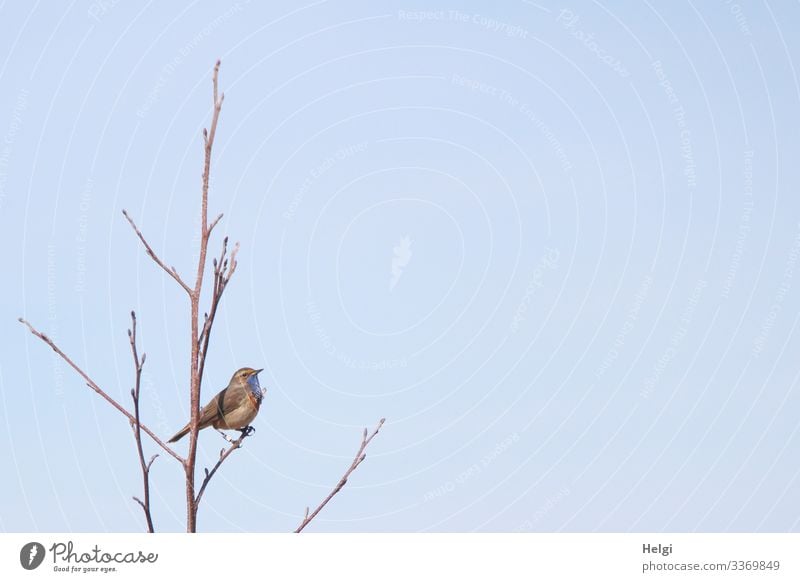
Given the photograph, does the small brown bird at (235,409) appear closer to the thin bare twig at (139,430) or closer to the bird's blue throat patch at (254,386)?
the bird's blue throat patch at (254,386)

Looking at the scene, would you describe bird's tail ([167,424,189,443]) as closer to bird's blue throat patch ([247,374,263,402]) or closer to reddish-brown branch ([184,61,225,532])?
bird's blue throat patch ([247,374,263,402])

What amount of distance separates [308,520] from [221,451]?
60 cm

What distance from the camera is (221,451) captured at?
5.20 metres

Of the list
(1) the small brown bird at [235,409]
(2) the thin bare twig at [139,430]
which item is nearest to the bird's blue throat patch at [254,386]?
(1) the small brown bird at [235,409]

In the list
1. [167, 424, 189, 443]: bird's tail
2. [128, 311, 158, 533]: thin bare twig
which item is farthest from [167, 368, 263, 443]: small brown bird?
[128, 311, 158, 533]: thin bare twig

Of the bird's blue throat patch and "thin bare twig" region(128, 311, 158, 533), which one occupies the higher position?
the bird's blue throat patch

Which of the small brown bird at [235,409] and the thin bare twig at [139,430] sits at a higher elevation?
the small brown bird at [235,409]

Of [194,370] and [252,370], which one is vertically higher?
[252,370]

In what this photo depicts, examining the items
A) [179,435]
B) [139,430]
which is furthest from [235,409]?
[139,430]

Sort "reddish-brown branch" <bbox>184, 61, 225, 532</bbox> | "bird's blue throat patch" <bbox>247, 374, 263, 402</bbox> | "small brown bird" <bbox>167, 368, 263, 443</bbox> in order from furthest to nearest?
"bird's blue throat patch" <bbox>247, 374, 263, 402</bbox> < "small brown bird" <bbox>167, 368, 263, 443</bbox> < "reddish-brown branch" <bbox>184, 61, 225, 532</bbox>

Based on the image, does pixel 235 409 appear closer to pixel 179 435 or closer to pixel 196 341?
pixel 179 435
